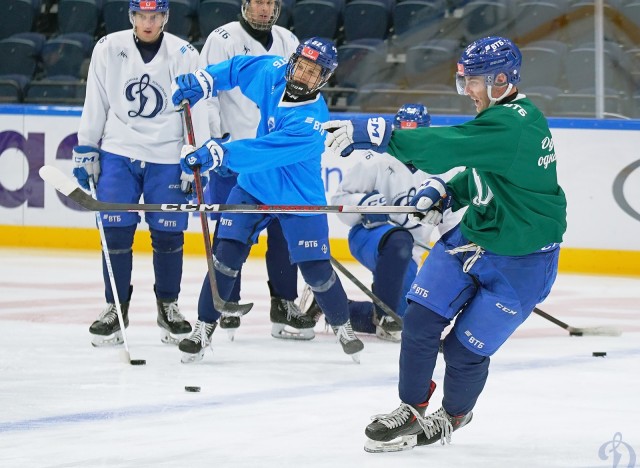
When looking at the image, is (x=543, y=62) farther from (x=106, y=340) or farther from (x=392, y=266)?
(x=106, y=340)

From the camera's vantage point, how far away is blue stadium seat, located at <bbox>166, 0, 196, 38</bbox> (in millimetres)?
8383

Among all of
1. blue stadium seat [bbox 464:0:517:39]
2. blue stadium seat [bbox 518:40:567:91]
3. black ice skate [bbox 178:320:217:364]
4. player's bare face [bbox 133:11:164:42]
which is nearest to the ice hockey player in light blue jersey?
black ice skate [bbox 178:320:217:364]

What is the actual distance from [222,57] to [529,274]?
2385 mm

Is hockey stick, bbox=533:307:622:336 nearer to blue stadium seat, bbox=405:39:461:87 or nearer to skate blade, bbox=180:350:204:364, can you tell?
skate blade, bbox=180:350:204:364

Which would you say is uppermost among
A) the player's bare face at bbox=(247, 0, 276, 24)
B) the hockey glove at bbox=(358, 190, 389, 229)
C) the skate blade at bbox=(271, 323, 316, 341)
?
the player's bare face at bbox=(247, 0, 276, 24)

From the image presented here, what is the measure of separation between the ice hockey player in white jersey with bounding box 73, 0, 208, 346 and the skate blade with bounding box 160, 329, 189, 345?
8.1 inches

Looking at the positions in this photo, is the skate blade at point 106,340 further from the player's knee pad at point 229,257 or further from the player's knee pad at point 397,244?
the player's knee pad at point 397,244

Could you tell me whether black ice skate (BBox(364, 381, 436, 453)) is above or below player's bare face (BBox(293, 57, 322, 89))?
below

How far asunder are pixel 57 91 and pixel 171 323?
A: 362cm

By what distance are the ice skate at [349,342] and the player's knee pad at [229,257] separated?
1.48ft

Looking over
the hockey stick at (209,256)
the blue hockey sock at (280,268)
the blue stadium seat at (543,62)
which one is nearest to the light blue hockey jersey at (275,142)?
the hockey stick at (209,256)

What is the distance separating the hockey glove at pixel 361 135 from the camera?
2.93 metres

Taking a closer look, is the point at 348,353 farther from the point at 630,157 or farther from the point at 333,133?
the point at 630,157

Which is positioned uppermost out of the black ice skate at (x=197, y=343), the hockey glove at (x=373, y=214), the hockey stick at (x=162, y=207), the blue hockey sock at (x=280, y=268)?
the hockey stick at (x=162, y=207)
